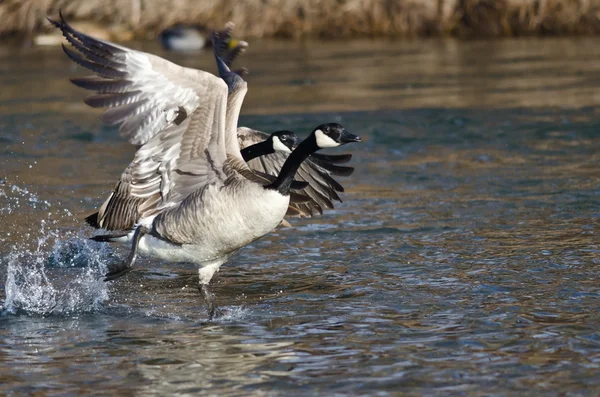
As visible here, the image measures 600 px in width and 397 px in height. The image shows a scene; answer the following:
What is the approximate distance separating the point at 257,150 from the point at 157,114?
5.32 ft

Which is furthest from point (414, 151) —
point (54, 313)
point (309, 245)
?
point (54, 313)

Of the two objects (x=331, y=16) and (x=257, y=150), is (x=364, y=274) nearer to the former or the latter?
(x=257, y=150)

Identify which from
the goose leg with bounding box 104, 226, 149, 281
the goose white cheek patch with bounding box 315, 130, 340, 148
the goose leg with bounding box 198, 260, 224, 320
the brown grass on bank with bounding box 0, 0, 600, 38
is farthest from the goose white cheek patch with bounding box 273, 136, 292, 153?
the brown grass on bank with bounding box 0, 0, 600, 38

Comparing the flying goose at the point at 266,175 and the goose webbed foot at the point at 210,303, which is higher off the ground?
the flying goose at the point at 266,175

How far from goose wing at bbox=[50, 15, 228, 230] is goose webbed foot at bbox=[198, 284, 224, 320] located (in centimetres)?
73

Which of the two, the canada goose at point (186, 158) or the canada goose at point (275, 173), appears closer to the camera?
the canada goose at point (186, 158)

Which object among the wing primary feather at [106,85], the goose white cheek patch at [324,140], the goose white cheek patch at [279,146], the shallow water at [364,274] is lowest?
the shallow water at [364,274]

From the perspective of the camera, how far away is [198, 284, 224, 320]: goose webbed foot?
6.93 metres

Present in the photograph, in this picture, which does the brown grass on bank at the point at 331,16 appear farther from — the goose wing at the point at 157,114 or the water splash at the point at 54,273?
the goose wing at the point at 157,114

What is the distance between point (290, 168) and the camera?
708cm

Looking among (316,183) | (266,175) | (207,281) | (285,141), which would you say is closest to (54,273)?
(207,281)

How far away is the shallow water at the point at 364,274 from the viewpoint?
5750mm

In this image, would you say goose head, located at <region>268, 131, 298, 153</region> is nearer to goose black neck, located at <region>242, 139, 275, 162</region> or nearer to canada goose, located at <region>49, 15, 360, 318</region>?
goose black neck, located at <region>242, 139, 275, 162</region>

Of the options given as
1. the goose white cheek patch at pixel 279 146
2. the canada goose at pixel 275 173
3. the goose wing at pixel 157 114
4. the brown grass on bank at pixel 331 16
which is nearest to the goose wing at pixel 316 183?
the canada goose at pixel 275 173
